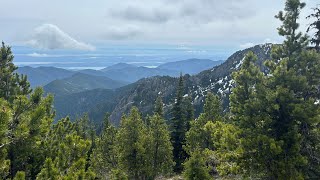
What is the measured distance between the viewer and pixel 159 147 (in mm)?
35875

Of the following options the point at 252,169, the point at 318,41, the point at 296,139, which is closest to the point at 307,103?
the point at 296,139

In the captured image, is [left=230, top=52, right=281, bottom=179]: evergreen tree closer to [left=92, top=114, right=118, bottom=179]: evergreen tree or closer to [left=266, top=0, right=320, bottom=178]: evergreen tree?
[left=266, top=0, right=320, bottom=178]: evergreen tree

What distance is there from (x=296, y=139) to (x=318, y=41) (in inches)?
311

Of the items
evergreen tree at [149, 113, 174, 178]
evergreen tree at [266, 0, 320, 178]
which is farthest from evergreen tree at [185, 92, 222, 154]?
evergreen tree at [266, 0, 320, 178]

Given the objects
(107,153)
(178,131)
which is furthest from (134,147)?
(178,131)

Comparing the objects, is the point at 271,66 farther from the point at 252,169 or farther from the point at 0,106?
the point at 0,106

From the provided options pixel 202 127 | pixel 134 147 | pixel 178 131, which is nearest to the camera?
pixel 134 147

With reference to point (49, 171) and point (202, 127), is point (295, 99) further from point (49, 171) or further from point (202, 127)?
point (202, 127)

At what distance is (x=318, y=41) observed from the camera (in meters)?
21.2

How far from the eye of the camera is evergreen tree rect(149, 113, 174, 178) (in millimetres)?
35094

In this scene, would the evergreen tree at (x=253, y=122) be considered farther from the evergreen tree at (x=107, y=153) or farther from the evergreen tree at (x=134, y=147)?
the evergreen tree at (x=107, y=153)

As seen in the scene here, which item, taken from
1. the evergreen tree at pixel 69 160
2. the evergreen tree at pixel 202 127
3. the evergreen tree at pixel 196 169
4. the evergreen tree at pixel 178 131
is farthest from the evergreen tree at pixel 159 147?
the evergreen tree at pixel 69 160

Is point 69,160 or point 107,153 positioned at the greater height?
point 69,160

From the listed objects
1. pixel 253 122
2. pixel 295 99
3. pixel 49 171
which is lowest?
pixel 49 171
